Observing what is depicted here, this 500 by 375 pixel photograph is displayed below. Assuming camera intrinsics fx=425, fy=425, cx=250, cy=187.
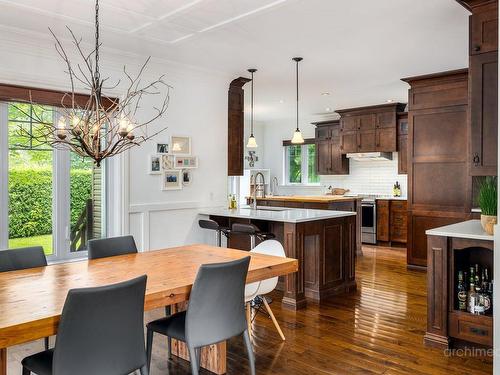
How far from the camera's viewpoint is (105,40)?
166 inches

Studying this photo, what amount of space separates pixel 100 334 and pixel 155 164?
323 centimetres

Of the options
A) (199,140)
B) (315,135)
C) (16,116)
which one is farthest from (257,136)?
(16,116)

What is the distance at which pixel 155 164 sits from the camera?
Answer: 16.1ft

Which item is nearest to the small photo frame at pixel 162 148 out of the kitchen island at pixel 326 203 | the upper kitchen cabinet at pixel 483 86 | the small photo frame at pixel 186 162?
the small photo frame at pixel 186 162

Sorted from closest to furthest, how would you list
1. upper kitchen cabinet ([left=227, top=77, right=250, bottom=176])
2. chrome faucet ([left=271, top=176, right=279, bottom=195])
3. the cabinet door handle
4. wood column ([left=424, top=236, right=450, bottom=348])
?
wood column ([left=424, top=236, right=450, bottom=348])
the cabinet door handle
upper kitchen cabinet ([left=227, top=77, right=250, bottom=176])
chrome faucet ([left=271, top=176, right=279, bottom=195])

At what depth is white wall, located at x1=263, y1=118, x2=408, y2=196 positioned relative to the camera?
335 inches

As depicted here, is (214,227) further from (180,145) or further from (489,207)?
(489,207)

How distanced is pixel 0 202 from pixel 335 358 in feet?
10.7

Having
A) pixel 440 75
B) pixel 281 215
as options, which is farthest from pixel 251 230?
pixel 440 75

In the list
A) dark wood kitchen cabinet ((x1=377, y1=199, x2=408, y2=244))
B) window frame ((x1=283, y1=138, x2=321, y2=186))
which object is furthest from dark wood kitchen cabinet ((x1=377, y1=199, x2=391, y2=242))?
window frame ((x1=283, y1=138, x2=321, y2=186))

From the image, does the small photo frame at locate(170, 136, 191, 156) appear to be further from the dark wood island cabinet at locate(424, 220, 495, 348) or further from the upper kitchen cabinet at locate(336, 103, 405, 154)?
the upper kitchen cabinet at locate(336, 103, 405, 154)

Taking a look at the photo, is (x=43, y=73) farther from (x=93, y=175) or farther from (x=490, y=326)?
(x=490, y=326)

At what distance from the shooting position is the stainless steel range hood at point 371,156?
805 cm

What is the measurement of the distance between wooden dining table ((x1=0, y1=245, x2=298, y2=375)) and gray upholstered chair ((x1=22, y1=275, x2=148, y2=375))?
0.10 meters
